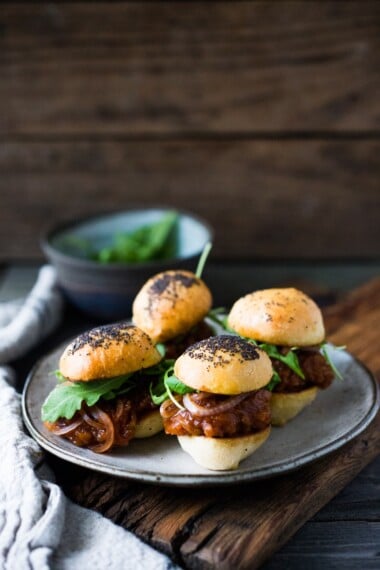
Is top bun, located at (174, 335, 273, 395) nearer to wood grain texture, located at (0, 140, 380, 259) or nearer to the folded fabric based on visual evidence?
the folded fabric

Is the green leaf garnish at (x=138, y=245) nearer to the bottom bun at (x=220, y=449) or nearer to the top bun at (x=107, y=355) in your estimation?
the top bun at (x=107, y=355)

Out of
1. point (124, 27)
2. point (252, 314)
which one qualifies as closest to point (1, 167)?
point (124, 27)

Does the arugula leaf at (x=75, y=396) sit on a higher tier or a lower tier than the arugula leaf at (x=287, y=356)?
lower

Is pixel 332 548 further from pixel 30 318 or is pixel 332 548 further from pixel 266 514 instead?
pixel 30 318

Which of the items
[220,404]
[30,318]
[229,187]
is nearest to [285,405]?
[220,404]

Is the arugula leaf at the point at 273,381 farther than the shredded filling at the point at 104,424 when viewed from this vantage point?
Yes

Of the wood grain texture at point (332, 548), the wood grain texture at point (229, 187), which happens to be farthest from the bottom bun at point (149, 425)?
the wood grain texture at point (229, 187)

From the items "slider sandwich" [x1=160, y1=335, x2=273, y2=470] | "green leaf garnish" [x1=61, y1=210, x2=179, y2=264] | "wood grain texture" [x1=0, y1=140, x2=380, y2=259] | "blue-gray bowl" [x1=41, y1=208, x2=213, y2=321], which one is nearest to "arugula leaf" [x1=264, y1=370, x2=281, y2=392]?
"slider sandwich" [x1=160, y1=335, x2=273, y2=470]
